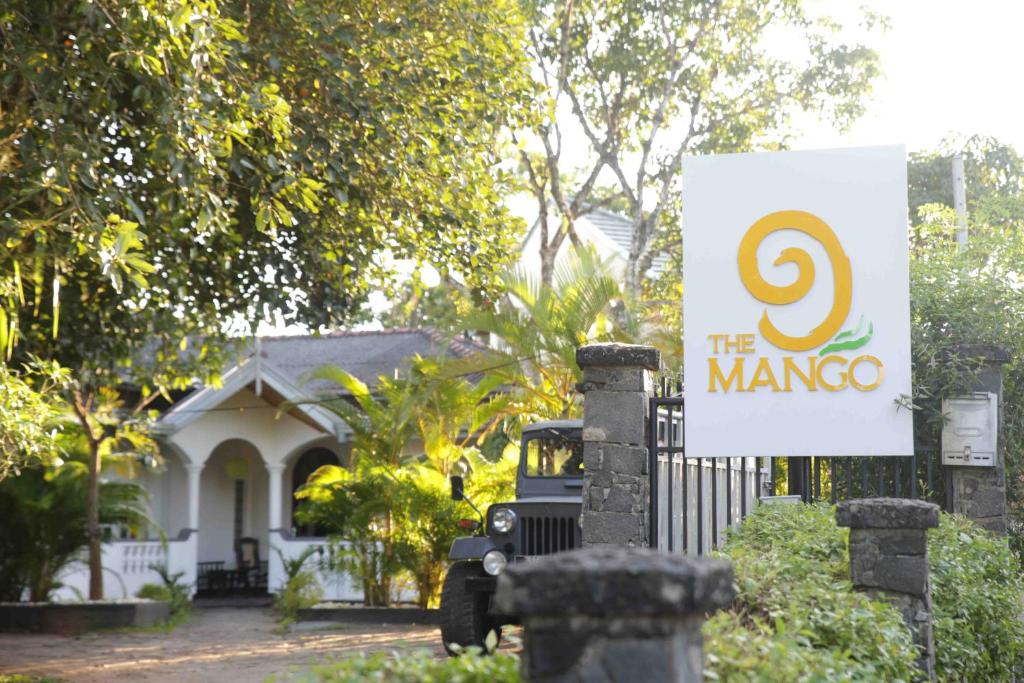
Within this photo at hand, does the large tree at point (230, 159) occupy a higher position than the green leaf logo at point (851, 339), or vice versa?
the large tree at point (230, 159)

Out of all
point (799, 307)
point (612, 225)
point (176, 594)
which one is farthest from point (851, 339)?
point (612, 225)

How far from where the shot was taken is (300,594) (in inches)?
728

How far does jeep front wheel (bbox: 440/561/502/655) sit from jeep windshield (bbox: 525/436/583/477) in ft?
4.27

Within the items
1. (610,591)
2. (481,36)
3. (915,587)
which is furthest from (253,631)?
(610,591)

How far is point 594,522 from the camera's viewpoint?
862 centimetres

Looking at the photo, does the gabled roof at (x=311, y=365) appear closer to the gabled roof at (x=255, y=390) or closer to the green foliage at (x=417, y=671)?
the gabled roof at (x=255, y=390)

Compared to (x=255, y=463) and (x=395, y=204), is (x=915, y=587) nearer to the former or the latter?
(x=395, y=204)

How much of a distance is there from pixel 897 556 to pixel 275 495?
17.9 meters

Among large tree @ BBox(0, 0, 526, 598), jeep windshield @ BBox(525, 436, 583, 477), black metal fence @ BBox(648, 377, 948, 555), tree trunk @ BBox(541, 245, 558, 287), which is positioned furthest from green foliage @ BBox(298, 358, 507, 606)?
black metal fence @ BBox(648, 377, 948, 555)

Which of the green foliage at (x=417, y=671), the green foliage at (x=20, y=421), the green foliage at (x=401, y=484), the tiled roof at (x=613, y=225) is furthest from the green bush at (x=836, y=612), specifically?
the tiled roof at (x=613, y=225)

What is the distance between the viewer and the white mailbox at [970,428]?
32.1 ft

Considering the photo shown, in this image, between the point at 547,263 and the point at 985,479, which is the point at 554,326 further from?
the point at 985,479

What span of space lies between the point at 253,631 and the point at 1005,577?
36.6 feet

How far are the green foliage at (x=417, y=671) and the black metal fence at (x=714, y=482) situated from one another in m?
4.58
